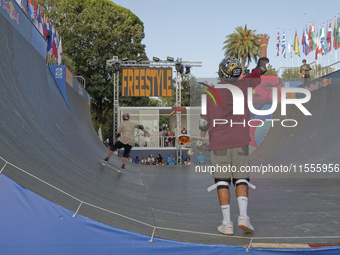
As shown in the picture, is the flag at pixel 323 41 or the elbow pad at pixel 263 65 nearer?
the elbow pad at pixel 263 65

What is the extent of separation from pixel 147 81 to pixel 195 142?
33.1ft

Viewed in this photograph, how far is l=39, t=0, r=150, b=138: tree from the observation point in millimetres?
35000

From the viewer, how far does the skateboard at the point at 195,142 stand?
4.17 m

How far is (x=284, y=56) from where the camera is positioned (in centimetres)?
3591

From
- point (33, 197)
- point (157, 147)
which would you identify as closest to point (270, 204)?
point (33, 197)

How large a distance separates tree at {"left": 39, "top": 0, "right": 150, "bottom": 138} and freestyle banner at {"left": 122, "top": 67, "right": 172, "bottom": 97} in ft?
43.7

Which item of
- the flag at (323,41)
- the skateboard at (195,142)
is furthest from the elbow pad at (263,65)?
the flag at (323,41)

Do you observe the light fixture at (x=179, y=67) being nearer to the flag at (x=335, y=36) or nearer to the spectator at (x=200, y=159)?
the spectator at (x=200, y=159)

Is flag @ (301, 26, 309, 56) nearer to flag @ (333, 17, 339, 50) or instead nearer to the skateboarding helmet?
flag @ (333, 17, 339, 50)

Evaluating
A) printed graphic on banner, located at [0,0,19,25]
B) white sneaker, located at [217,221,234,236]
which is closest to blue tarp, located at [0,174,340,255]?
white sneaker, located at [217,221,234,236]

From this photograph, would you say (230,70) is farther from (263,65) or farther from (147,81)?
(147,81)

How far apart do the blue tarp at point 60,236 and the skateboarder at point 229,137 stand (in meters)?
0.58

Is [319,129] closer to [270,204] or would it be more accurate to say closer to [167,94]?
[270,204]

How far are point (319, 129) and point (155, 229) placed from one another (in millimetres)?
10510
